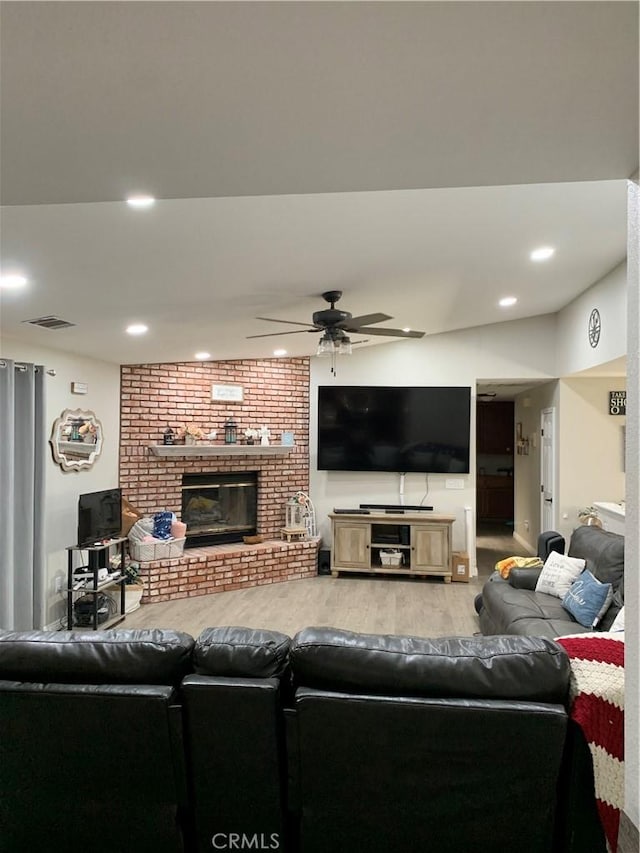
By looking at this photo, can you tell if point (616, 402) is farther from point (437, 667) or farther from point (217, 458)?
point (437, 667)

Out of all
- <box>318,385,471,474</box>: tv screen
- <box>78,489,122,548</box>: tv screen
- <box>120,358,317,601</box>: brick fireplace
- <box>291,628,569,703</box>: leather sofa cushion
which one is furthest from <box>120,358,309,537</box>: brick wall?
<box>291,628,569,703</box>: leather sofa cushion

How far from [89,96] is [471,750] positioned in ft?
6.36

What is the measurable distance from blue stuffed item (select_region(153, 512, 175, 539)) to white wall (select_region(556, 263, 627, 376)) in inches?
180

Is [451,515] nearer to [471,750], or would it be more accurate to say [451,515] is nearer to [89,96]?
[471,750]

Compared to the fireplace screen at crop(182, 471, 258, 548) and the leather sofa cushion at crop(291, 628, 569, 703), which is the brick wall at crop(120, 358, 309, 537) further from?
the leather sofa cushion at crop(291, 628, 569, 703)

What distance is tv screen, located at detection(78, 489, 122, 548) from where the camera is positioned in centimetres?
462

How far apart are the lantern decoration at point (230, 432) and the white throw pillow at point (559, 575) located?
369 cm

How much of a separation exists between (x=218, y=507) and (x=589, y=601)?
4.33 m

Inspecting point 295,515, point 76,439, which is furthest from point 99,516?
point 295,515

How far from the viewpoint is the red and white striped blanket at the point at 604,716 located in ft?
4.87

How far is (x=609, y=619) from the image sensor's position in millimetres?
3238

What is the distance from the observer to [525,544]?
811cm

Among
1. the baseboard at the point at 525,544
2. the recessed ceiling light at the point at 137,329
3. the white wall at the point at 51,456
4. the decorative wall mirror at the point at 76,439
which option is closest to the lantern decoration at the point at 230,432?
the white wall at the point at 51,456

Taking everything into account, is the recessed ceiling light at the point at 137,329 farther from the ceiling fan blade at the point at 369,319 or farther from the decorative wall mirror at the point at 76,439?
the ceiling fan blade at the point at 369,319
